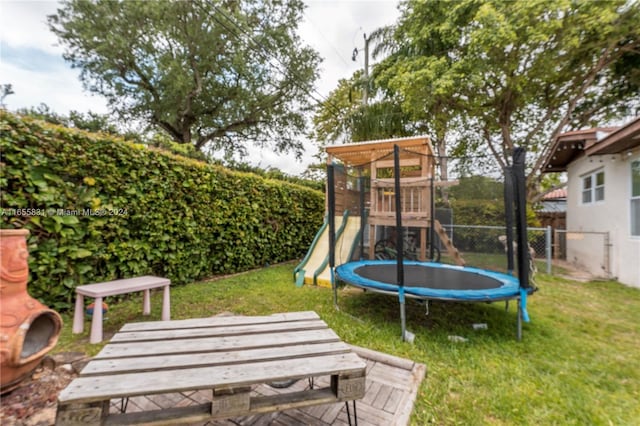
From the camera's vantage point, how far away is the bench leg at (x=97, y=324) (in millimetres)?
2232

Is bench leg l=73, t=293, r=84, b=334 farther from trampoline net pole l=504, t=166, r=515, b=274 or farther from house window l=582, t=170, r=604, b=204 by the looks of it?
house window l=582, t=170, r=604, b=204

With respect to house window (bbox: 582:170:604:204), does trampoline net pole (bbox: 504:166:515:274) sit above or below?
below

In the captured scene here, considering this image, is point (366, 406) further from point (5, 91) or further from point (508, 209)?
point (5, 91)

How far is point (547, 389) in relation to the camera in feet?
5.90

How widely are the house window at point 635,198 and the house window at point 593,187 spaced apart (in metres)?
1.42

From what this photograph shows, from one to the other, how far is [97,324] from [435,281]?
3398 mm

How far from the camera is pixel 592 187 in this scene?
6.68 m

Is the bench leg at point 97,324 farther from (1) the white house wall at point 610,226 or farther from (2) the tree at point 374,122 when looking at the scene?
(1) the white house wall at point 610,226

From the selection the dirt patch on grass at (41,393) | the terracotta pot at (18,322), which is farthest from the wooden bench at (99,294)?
the terracotta pot at (18,322)

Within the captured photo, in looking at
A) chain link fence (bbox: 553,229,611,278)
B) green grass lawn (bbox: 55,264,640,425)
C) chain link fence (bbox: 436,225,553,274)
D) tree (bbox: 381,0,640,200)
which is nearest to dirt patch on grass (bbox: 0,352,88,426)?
green grass lawn (bbox: 55,264,640,425)

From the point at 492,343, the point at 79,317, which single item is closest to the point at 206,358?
the point at 79,317

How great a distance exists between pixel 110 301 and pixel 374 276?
326 cm

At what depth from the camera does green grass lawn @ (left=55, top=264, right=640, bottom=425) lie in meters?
1.62

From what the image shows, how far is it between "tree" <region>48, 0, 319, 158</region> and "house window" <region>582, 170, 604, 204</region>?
989 cm
